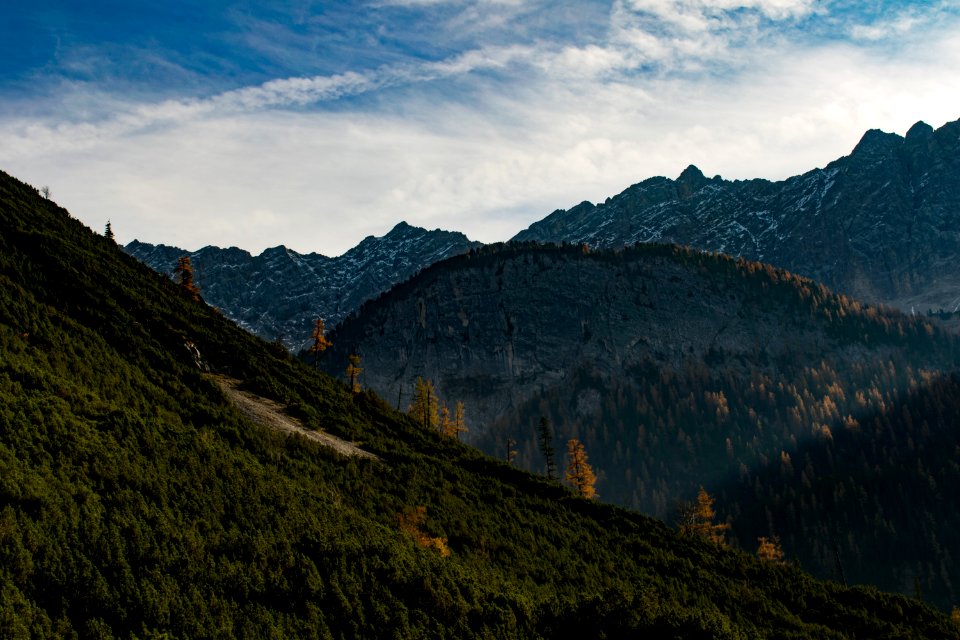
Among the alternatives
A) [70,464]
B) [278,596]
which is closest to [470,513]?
[278,596]

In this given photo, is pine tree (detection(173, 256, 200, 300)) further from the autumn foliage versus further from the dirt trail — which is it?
the autumn foliage

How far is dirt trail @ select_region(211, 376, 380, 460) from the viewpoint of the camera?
55.1 meters

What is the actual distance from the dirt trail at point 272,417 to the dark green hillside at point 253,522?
1.78 meters

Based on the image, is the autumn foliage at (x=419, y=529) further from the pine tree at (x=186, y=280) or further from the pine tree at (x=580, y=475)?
the pine tree at (x=186, y=280)

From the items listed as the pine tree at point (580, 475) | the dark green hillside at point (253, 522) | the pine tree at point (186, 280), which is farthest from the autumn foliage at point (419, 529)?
the pine tree at point (186, 280)

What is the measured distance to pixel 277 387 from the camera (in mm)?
65312

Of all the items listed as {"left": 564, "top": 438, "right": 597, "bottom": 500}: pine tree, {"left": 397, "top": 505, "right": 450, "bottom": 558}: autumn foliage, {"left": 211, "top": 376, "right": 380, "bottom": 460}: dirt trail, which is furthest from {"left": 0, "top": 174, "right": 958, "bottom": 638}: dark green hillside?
{"left": 564, "top": 438, "right": 597, "bottom": 500}: pine tree

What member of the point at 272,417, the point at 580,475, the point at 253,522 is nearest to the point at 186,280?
the point at 272,417

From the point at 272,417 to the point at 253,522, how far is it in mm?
24022

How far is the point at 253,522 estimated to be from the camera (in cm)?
3359

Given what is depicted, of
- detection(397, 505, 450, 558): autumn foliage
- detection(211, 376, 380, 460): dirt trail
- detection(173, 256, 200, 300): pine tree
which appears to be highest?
detection(173, 256, 200, 300): pine tree

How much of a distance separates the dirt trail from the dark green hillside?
1783 mm

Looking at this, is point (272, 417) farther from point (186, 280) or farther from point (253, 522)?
point (186, 280)

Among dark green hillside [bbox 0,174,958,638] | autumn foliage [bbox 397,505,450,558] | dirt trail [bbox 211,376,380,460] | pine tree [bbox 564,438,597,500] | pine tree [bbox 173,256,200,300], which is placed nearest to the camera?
dark green hillside [bbox 0,174,958,638]
